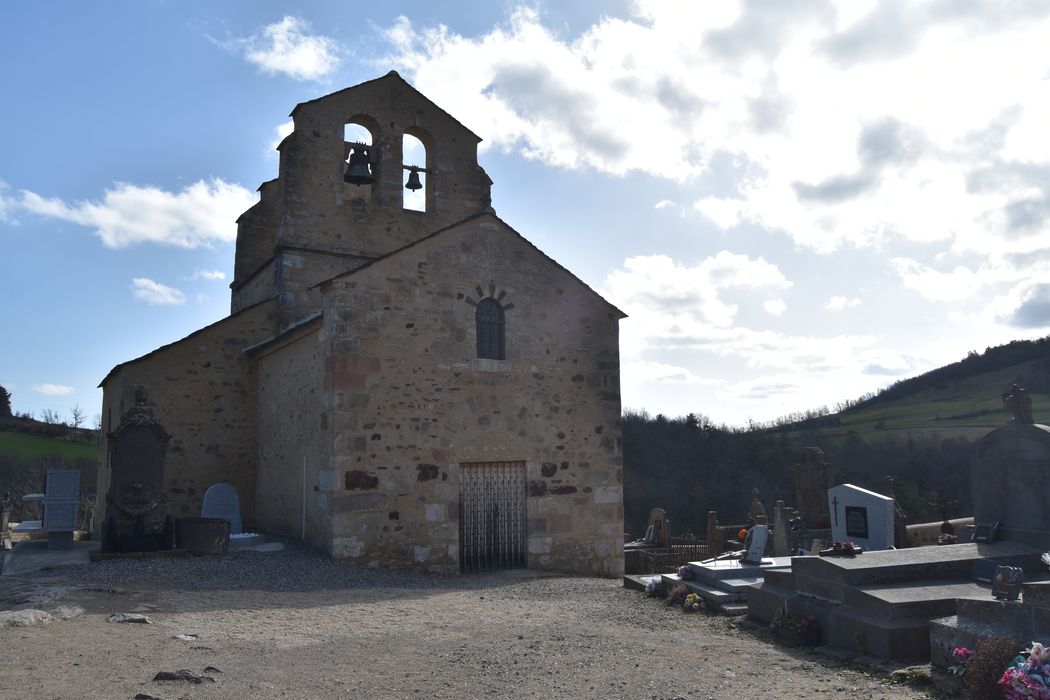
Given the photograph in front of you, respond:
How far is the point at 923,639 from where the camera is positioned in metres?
6.86

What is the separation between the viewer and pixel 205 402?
16516 millimetres

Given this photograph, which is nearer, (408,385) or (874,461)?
(408,385)

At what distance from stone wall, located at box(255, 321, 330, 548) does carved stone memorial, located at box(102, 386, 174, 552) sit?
226 centimetres

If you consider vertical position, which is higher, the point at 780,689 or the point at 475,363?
the point at 475,363

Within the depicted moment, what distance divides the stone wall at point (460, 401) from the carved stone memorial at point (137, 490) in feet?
8.47

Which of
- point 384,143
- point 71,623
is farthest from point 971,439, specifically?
point 71,623

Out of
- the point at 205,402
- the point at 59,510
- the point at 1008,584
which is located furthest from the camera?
the point at 205,402

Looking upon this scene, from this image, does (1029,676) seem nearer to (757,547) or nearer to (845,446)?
(757,547)

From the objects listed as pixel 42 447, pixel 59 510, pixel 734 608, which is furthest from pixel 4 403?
pixel 734 608

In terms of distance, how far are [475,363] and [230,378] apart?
250 inches

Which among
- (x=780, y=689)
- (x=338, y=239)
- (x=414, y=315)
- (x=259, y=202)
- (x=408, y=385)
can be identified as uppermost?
(x=259, y=202)

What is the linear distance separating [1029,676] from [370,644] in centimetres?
546

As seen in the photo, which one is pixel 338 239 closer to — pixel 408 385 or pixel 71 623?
pixel 408 385

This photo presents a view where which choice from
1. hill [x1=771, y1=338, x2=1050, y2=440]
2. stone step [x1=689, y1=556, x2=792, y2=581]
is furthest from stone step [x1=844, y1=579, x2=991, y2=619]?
hill [x1=771, y1=338, x2=1050, y2=440]
